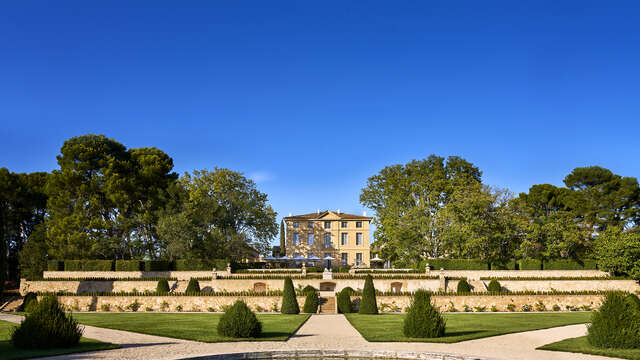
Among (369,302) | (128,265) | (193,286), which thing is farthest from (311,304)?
(128,265)

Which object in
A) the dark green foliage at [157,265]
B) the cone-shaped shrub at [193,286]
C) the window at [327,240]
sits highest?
the window at [327,240]

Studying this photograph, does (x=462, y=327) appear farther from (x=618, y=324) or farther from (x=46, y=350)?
(x=46, y=350)

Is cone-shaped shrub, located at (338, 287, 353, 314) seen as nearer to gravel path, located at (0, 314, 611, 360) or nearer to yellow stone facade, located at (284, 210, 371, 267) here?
gravel path, located at (0, 314, 611, 360)

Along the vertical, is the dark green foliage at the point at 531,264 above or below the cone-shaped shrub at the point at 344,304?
above

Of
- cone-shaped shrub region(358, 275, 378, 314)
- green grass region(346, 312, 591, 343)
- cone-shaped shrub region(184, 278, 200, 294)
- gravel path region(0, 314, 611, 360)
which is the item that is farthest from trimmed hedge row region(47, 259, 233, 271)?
gravel path region(0, 314, 611, 360)

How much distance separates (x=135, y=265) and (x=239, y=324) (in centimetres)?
2898

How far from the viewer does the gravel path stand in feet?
38.8

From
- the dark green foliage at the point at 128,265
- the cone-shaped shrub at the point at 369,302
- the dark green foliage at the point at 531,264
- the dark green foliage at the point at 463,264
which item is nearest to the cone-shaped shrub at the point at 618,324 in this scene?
the cone-shaped shrub at the point at 369,302

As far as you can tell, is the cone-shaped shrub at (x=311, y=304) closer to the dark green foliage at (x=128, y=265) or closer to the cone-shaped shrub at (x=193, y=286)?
the cone-shaped shrub at (x=193, y=286)

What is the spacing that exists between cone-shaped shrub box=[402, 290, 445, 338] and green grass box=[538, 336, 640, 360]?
9.95ft

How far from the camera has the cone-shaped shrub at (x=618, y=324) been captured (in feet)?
41.4

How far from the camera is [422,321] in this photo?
48.4 ft

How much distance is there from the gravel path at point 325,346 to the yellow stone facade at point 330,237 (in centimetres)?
4539

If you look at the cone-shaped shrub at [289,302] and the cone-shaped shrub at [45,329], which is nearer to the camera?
the cone-shaped shrub at [45,329]
